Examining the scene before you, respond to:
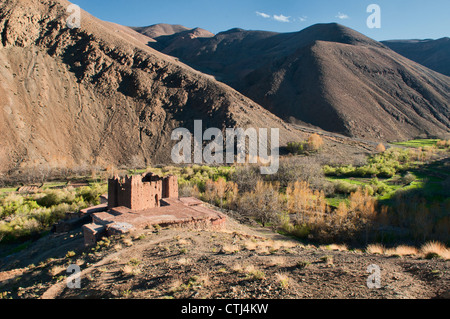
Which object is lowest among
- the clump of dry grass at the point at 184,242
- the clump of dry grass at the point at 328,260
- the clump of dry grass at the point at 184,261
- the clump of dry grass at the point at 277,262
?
the clump of dry grass at the point at 184,242

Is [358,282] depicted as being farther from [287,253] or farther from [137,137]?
[137,137]

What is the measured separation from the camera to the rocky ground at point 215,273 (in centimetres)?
657

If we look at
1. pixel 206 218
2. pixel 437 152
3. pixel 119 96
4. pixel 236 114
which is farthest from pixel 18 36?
pixel 437 152

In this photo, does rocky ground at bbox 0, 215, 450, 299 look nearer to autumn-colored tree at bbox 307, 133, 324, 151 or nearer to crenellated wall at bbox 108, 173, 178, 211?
crenellated wall at bbox 108, 173, 178, 211

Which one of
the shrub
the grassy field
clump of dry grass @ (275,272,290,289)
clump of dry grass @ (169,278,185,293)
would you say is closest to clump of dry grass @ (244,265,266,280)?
clump of dry grass @ (275,272,290,289)

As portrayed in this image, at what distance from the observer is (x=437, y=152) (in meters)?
44.9

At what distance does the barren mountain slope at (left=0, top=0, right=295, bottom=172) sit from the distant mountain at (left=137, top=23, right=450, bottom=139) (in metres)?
16.7

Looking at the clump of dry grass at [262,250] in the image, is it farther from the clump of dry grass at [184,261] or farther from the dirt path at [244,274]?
the clump of dry grass at [184,261]

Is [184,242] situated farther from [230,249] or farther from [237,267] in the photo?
[237,267]

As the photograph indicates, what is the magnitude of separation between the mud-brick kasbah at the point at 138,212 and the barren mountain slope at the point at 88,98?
22.4 m

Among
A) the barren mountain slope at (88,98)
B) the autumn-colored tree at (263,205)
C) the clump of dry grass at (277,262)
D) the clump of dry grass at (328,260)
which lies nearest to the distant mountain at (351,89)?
the barren mountain slope at (88,98)

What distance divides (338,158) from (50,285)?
134 ft

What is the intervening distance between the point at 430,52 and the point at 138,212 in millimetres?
130664

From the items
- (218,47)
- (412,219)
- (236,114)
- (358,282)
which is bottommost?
(412,219)
